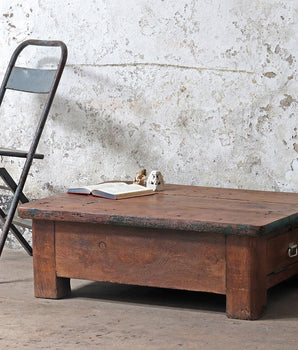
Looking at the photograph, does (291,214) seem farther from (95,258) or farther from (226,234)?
(95,258)

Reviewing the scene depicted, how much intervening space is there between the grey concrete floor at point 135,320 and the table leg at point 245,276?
5cm

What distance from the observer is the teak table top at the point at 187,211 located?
3238 millimetres

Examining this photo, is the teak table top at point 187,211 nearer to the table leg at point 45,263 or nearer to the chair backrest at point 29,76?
the table leg at point 45,263

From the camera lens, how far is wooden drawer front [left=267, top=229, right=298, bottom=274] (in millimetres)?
3369

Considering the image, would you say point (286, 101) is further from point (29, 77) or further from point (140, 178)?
point (29, 77)

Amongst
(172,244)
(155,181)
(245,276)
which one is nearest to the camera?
(245,276)

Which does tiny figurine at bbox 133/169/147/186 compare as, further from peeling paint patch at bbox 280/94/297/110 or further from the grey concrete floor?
peeling paint patch at bbox 280/94/297/110

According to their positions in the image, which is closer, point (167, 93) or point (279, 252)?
point (279, 252)

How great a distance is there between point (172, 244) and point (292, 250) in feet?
1.99

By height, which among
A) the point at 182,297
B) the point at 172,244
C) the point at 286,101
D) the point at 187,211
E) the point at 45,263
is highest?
the point at 286,101

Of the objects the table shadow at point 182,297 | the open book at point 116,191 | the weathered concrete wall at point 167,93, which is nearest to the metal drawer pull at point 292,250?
the table shadow at point 182,297

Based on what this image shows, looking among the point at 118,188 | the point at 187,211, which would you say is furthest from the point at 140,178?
the point at 187,211

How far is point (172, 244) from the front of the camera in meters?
3.38

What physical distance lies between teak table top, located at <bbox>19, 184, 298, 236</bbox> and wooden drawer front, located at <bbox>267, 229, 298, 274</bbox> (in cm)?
6
